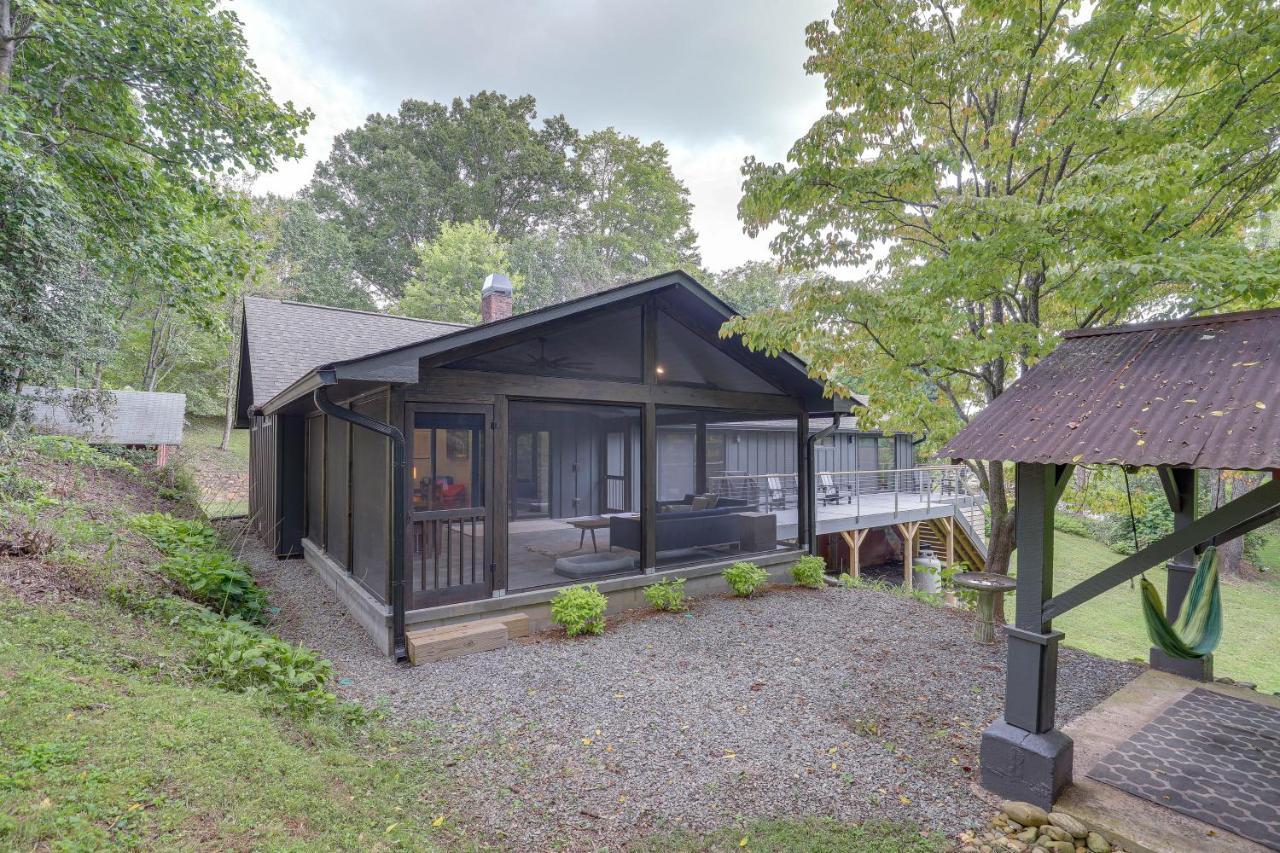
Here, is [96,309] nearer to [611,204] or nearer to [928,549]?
[928,549]

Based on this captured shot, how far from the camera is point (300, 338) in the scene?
9.67m

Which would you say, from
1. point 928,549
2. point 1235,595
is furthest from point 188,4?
point 1235,595

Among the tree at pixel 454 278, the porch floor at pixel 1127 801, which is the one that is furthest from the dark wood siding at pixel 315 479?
the tree at pixel 454 278

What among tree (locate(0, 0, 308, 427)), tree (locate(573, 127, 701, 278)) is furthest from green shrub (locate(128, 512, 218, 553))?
tree (locate(573, 127, 701, 278))

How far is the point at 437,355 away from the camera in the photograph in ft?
16.8

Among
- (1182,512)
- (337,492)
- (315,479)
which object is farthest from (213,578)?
(1182,512)

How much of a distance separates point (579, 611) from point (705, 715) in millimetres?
1859

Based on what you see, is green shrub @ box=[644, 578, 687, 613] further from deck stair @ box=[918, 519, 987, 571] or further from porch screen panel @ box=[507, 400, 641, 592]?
deck stair @ box=[918, 519, 987, 571]

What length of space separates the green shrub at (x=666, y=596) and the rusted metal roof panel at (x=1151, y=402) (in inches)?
149

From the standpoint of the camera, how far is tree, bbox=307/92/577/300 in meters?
26.0

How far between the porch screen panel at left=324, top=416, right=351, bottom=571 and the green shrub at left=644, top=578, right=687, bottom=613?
3.54m

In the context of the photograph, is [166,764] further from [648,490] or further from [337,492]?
[337,492]

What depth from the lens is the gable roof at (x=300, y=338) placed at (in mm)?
8711

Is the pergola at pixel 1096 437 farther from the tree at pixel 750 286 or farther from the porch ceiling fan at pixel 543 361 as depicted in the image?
the tree at pixel 750 286
